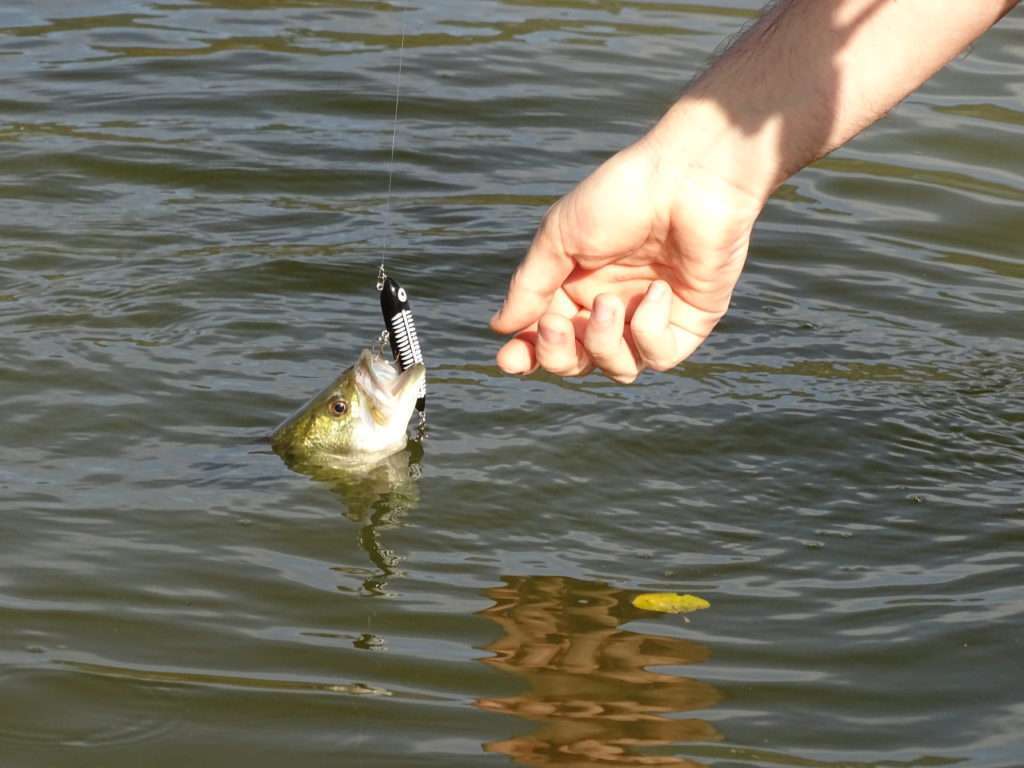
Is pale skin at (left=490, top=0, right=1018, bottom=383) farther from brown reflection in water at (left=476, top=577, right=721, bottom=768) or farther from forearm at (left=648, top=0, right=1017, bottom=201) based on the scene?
brown reflection in water at (left=476, top=577, right=721, bottom=768)

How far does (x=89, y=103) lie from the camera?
1065 centimetres

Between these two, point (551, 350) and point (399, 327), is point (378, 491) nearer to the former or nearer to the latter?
point (399, 327)

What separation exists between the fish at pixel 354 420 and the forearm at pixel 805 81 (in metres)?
2.44

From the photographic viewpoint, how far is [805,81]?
385 cm

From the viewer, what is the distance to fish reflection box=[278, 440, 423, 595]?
5.71 metres

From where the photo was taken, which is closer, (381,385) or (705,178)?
(705,178)

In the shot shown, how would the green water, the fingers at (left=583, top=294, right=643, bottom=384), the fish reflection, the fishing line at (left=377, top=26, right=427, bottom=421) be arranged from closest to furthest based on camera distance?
the fingers at (left=583, top=294, right=643, bottom=384) → the green water → the fish reflection → the fishing line at (left=377, top=26, right=427, bottom=421)

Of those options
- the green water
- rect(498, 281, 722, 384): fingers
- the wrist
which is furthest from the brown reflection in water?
the wrist

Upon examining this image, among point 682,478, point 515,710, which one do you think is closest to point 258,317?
point 682,478

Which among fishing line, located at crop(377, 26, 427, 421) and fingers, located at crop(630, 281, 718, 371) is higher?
fingers, located at crop(630, 281, 718, 371)

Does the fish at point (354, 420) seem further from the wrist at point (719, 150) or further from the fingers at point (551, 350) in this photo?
the wrist at point (719, 150)

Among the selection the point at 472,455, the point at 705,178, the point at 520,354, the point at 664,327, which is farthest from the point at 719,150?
the point at 472,455

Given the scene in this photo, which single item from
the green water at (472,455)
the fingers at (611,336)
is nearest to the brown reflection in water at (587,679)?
the green water at (472,455)

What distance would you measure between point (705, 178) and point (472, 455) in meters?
2.65
